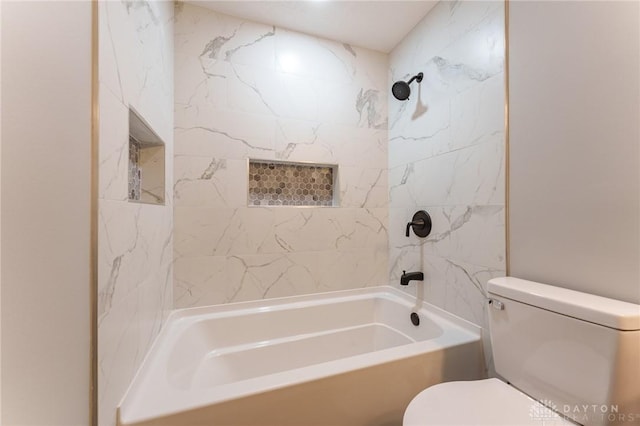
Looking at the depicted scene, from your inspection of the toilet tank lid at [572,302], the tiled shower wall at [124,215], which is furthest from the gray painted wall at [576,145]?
the tiled shower wall at [124,215]

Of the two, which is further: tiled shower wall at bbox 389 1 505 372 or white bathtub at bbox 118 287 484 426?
tiled shower wall at bbox 389 1 505 372

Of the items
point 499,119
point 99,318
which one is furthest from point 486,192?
point 99,318

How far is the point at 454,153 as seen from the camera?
1.41m

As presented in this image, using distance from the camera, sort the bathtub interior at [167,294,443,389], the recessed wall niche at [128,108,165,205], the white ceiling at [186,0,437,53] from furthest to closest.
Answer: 1. the white ceiling at [186,0,437,53]
2. the bathtub interior at [167,294,443,389]
3. the recessed wall niche at [128,108,165,205]

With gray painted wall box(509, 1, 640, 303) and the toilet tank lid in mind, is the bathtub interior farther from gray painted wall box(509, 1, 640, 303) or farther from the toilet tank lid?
gray painted wall box(509, 1, 640, 303)

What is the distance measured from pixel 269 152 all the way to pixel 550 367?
175 centimetres

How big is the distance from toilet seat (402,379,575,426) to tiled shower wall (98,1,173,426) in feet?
3.13

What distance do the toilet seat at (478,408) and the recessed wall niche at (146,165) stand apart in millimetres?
1398

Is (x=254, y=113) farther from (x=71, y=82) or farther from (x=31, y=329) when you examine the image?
(x=31, y=329)

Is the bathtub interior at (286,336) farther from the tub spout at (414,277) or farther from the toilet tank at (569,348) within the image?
the toilet tank at (569,348)

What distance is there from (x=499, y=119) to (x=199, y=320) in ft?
6.59

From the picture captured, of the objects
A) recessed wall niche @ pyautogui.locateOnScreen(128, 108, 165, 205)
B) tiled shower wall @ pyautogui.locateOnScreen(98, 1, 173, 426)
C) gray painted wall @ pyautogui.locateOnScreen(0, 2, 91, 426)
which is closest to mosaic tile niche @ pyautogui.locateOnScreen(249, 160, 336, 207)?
recessed wall niche @ pyautogui.locateOnScreen(128, 108, 165, 205)

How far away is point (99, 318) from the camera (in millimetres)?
631

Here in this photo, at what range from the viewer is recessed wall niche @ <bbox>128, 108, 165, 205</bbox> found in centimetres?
108
